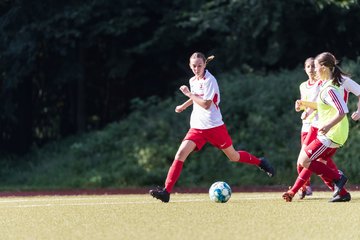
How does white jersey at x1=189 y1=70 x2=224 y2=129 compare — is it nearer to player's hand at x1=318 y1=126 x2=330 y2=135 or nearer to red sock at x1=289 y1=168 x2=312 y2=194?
red sock at x1=289 y1=168 x2=312 y2=194

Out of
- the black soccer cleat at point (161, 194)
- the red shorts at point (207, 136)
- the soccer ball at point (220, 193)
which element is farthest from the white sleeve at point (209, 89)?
the black soccer cleat at point (161, 194)

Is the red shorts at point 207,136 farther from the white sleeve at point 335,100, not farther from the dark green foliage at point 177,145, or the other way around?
the dark green foliage at point 177,145

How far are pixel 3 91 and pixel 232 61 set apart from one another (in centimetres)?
608

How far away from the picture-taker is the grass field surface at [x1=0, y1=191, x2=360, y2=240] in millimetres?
9391

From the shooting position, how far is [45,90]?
27188 mm

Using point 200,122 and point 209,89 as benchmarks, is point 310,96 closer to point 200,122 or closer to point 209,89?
point 209,89

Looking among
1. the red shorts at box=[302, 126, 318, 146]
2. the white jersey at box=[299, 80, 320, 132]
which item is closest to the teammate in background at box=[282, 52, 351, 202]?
the red shorts at box=[302, 126, 318, 146]

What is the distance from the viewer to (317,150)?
482 inches

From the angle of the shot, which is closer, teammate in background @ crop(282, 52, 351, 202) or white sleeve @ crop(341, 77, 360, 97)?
teammate in background @ crop(282, 52, 351, 202)

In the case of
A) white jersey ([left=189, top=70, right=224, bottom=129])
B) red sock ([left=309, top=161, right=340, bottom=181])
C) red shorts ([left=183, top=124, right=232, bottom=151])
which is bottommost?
red sock ([left=309, top=161, right=340, bottom=181])

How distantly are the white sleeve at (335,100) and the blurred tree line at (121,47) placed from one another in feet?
38.5

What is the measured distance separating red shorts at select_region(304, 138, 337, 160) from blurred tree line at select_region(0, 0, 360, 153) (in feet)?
38.3

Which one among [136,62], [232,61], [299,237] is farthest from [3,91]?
[299,237]

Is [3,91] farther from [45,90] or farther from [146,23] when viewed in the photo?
[146,23]
